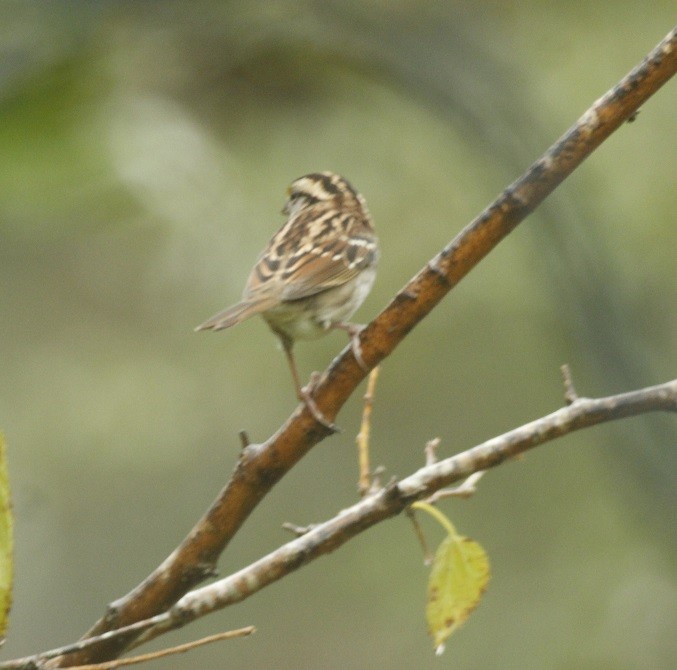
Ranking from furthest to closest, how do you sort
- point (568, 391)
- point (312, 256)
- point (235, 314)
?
point (312, 256) < point (235, 314) < point (568, 391)

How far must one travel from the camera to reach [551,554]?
8.59 m

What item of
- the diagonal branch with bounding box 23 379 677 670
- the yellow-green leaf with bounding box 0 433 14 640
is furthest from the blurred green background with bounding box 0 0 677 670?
the yellow-green leaf with bounding box 0 433 14 640

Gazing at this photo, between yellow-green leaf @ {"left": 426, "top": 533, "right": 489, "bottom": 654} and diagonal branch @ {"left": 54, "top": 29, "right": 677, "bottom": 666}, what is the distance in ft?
1.27

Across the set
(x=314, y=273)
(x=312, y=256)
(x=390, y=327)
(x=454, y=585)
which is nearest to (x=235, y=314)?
(x=314, y=273)

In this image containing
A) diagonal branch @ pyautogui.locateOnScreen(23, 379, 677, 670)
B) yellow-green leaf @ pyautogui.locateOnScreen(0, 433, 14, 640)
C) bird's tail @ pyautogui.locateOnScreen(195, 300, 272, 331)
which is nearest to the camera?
yellow-green leaf @ pyautogui.locateOnScreen(0, 433, 14, 640)

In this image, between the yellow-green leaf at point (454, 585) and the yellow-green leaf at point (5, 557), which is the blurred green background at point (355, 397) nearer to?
the yellow-green leaf at point (454, 585)

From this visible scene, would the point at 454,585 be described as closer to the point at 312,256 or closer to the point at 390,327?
the point at 390,327

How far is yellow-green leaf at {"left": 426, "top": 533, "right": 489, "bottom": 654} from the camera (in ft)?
8.10

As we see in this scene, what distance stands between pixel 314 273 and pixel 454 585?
2.13 meters

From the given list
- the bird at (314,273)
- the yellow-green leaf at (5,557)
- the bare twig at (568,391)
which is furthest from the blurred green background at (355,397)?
the yellow-green leaf at (5,557)

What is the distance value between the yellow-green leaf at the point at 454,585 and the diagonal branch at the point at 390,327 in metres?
0.39

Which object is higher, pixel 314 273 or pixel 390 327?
pixel 314 273

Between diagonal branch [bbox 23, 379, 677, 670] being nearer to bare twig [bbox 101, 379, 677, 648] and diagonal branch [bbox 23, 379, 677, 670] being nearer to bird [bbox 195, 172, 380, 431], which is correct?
bare twig [bbox 101, 379, 677, 648]

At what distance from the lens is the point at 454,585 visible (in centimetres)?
251
